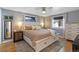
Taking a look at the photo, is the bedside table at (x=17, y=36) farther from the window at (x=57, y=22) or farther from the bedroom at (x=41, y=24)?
the window at (x=57, y=22)

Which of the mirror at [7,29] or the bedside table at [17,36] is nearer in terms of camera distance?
the mirror at [7,29]

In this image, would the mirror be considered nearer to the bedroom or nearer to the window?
the bedroom

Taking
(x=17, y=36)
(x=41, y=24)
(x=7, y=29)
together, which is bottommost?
(x=17, y=36)

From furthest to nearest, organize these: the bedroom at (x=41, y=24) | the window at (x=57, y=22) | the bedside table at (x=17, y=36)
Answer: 1. the bedside table at (x=17, y=36)
2. the window at (x=57, y=22)
3. the bedroom at (x=41, y=24)

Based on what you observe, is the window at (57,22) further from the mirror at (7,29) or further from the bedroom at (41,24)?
the mirror at (7,29)

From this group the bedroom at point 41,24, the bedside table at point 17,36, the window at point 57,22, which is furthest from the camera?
the bedside table at point 17,36

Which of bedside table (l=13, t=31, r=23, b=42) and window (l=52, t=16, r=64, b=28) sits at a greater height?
window (l=52, t=16, r=64, b=28)

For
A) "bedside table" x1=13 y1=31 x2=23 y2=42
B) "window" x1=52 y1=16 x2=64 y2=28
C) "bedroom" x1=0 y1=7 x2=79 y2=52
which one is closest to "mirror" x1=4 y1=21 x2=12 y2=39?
"bedroom" x1=0 y1=7 x2=79 y2=52

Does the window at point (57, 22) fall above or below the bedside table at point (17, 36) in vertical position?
above

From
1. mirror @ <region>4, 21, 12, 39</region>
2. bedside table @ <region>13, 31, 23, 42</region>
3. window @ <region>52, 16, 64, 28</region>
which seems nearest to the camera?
window @ <region>52, 16, 64, 28</region>

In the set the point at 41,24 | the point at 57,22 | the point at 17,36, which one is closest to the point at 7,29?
the point at 17,36

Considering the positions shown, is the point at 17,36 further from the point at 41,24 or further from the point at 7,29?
the point at 41,24

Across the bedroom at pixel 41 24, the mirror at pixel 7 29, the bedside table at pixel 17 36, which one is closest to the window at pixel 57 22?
the bedroom at pixel 41 24
